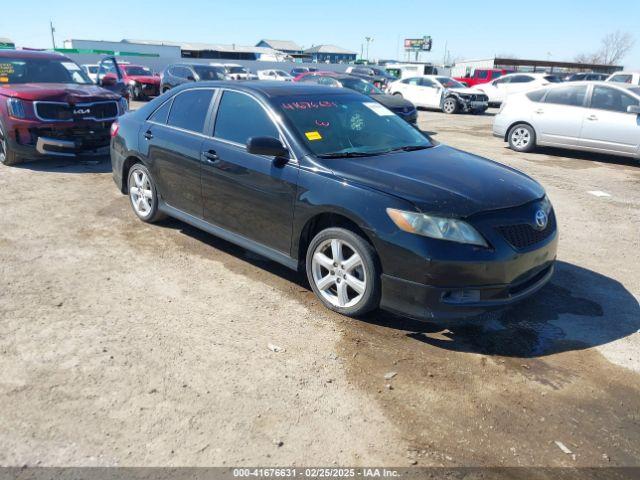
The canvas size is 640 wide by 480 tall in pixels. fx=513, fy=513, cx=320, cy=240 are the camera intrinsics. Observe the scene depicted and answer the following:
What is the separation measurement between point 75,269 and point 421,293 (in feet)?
10.3

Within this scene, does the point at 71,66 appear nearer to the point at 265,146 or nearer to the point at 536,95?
the point at 265,146

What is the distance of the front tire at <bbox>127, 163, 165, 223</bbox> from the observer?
560cm

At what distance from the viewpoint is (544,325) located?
3934mm

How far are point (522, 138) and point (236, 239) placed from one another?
361 inches

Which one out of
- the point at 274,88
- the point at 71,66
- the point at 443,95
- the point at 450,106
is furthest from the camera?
the point at 450,106

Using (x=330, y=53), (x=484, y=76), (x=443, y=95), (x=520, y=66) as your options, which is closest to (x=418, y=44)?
(x=330, y=53)

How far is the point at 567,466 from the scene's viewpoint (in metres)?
2.54

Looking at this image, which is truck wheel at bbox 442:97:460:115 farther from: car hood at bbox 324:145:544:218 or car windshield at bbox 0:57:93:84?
car hood at bbox 324:145:544:218

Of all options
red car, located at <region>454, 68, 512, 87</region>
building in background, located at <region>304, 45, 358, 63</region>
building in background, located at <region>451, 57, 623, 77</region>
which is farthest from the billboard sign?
red car, located at <region>454, 68, 512, 87</region>

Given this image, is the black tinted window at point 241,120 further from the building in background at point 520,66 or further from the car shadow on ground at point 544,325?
the building in background at point 520,66

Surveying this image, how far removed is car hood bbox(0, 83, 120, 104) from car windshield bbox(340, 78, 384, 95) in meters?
7.67

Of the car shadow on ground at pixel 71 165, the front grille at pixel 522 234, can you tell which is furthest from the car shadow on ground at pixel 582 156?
the car shadow on ground at pixel 71 165

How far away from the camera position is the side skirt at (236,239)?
4234 millimetres

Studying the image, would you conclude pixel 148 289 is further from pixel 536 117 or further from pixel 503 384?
pixel 536 117
